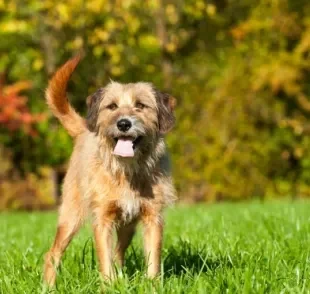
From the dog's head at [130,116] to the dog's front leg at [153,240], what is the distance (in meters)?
0.46

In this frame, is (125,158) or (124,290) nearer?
(124,290)

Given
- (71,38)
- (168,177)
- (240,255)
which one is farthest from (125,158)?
(71,38)

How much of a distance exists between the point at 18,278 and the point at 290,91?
13.9 m

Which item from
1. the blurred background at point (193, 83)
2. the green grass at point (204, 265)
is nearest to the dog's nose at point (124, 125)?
the green grass at point (204, 265)

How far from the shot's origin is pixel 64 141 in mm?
18203

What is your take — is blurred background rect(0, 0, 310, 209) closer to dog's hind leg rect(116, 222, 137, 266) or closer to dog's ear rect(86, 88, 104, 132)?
dog's hind leg rect(116, 222, 137, 266)

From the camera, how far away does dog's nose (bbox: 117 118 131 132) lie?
486cm

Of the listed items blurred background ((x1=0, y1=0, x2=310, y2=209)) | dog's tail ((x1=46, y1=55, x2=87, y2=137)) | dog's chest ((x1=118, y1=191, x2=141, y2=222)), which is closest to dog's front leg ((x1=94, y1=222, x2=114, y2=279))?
dog's chest ((x1=118, y1=191, x2=141, y2=222))

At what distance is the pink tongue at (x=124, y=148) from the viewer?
16.2 feet

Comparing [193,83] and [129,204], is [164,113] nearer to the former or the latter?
[129,204]

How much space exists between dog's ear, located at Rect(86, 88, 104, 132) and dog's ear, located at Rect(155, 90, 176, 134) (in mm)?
398

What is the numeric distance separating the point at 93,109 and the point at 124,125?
0.46 metres

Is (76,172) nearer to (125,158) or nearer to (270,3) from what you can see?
(125,158)

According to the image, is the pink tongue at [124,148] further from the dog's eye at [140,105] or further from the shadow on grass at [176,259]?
the shadow on grass at [176,259]
